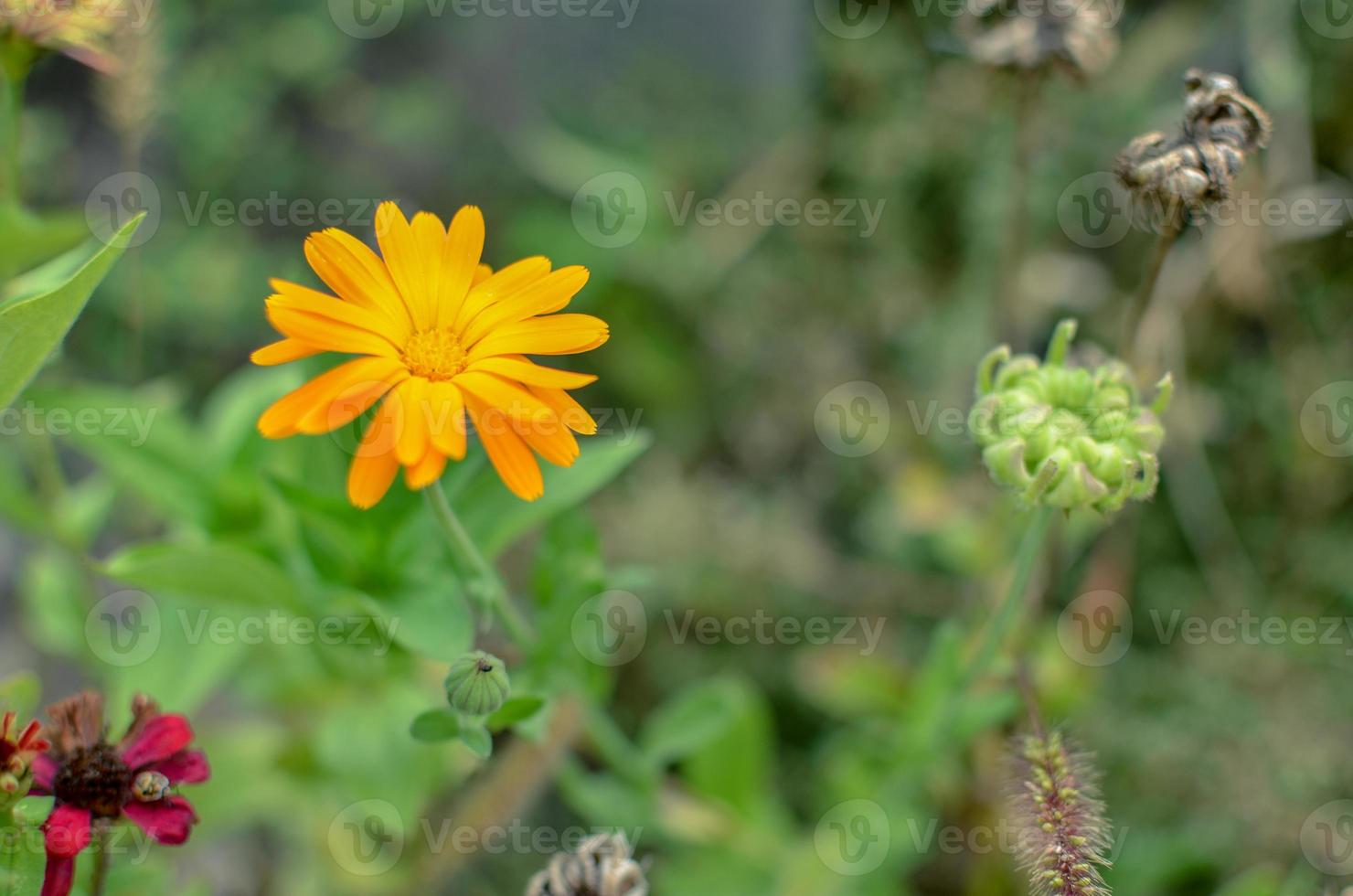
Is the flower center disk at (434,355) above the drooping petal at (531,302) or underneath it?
underneath

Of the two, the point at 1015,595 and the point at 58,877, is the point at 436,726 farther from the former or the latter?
the point at 1015,595

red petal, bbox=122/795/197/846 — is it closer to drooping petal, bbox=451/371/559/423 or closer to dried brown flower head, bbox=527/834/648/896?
dried brown flower head, bbox=527/834/648/896

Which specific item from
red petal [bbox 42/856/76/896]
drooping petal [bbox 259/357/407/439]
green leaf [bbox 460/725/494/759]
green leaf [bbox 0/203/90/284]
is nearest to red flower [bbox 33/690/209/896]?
red petal [bbox 42/856/76/896]

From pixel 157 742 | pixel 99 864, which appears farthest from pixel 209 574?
pixel 99 864

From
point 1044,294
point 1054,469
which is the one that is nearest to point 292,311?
point 1054,469

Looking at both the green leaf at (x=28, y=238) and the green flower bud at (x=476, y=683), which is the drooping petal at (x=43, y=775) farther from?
the green leaf at (x=28, y=238)

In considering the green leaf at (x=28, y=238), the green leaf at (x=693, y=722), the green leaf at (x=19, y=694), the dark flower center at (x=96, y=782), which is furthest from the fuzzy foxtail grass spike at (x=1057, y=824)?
the green leaf at (x=28, y=238)

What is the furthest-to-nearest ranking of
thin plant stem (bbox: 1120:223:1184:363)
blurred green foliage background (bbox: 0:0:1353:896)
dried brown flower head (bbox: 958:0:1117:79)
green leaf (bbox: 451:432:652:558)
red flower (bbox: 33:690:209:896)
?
1. blurred green foliage background (bbox: 0:0:1353:896)
2. dried brown flower head (bbox: 958:0:1117:79)
3. green leaf (bbox: 451:432:652:558)
4. thin plant stem (bbox: 1120:223:1184:363)
5. red flower (bbox: 33:690:209:896)
